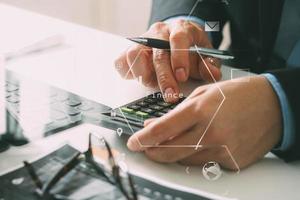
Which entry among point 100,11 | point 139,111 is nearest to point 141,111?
point 139,111

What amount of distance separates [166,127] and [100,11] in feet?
1.80

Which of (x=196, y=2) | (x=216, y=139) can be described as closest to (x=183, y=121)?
(x=216, y=139)

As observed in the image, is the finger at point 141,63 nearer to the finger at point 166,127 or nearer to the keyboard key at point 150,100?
the keyboard key at point 150,100

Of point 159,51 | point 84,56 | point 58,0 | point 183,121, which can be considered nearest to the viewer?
point 183,121

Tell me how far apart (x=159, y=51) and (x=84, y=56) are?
0.56ft

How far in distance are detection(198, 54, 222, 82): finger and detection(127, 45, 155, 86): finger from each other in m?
0.06

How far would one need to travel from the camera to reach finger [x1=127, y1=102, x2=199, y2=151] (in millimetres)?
425

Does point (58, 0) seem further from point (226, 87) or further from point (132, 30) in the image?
point (226, 87)

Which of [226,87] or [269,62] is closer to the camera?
[226,87]

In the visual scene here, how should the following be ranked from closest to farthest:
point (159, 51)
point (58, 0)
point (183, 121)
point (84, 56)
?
point (183, 121) → point (159, 51) → point (84, 56) → point (58, 0)

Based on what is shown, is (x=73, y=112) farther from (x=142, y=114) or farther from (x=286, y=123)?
(x=286, y=123)

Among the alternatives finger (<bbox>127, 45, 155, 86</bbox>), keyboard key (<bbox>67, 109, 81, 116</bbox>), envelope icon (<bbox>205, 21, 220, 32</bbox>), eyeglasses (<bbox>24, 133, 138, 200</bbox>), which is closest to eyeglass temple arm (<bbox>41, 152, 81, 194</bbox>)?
eyeglasses (<bbox>24, 133, 138, 200</bbox>)

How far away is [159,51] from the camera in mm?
589

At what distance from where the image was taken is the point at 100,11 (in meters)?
0.92
